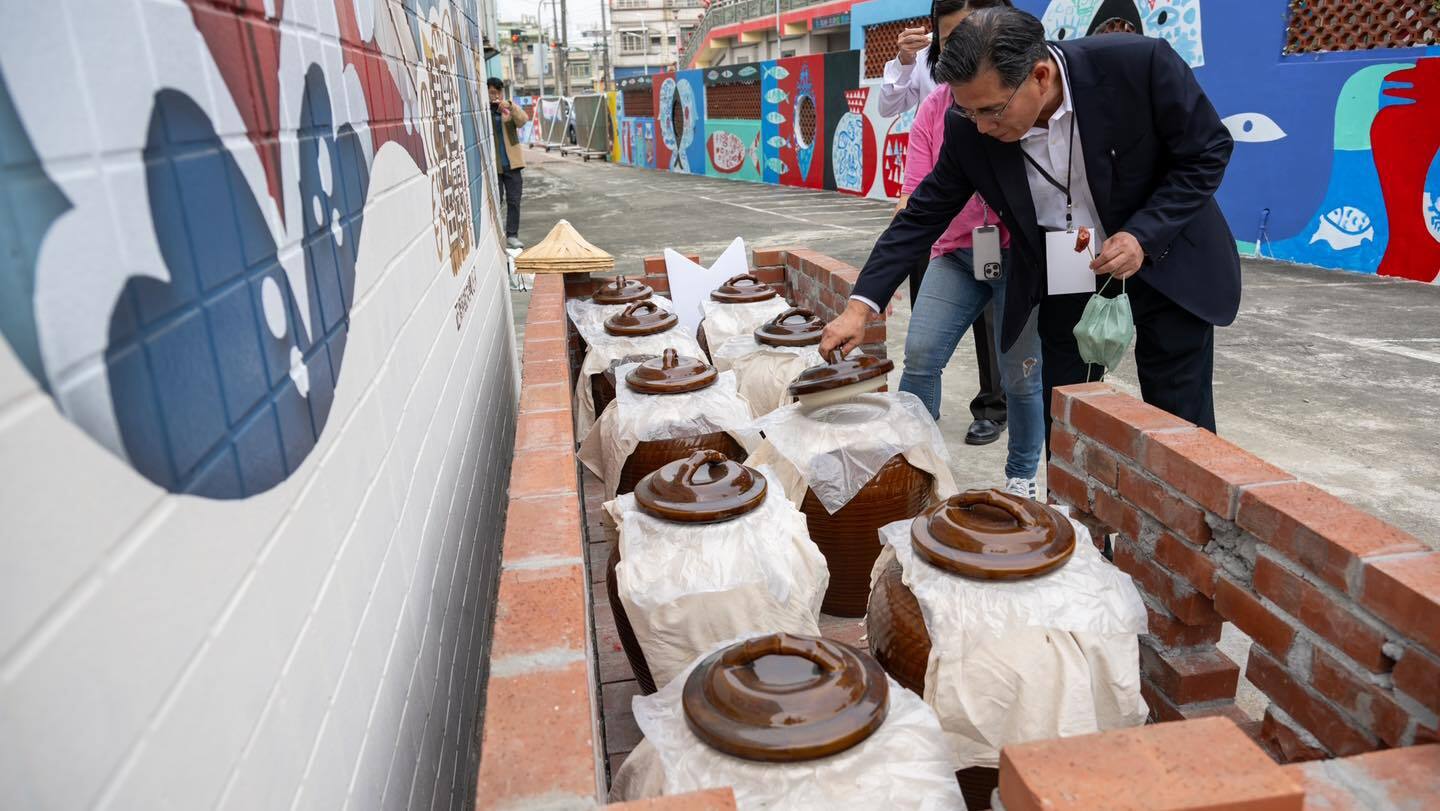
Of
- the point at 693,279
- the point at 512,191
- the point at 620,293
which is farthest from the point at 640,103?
the point at 620,293

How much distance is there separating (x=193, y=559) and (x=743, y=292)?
11.6ft

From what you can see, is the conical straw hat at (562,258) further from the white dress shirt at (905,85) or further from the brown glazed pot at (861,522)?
the brown glazed pot at (861,522)

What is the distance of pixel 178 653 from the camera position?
0.76 metres

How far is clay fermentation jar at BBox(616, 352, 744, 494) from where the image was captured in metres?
2.78

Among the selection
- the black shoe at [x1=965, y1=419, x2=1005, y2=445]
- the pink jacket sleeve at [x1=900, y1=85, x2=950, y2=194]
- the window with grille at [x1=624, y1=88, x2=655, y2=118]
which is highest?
the window with grille at [x1=624, y1=88, x2=655, y2=118]

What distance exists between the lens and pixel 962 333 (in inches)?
124

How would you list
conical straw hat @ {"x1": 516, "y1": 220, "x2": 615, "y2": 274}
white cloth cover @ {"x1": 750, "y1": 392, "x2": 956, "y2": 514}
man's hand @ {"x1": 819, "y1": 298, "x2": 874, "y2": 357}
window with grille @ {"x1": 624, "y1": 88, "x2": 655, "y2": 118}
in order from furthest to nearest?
window with grille @ {"x1": 624, "y1": 88, "x2": 655, "y2": 118}
conical straw hat @ {"x1": 516, "y1": 220, "x2": 615, "y2": 274}
man's hand @ {"x1": 819, "y1": 298, "x2": 874, "y2": 357}
white cloth cover @ {"x1": 750, "y1": 392, "x2": 956, "y2": 514}

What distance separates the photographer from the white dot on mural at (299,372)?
44.6 inches

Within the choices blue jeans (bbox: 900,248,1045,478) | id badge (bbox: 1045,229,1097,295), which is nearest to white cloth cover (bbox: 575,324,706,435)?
blue jeans (bbox: 900,248,1045,478)

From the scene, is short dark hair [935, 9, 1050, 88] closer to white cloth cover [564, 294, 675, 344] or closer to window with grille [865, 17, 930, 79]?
white cloth cover [564, 294, 675, 344]

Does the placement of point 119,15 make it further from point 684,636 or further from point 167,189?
point 684,636

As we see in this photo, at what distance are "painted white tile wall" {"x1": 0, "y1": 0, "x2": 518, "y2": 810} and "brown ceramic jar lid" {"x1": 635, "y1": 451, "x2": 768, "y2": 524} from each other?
511 mm

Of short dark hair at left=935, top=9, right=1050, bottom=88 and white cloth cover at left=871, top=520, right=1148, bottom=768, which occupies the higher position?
short dark hair at left=935, top=9, right=1050, bottom=88

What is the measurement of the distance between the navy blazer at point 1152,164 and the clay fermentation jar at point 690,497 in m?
1.13
